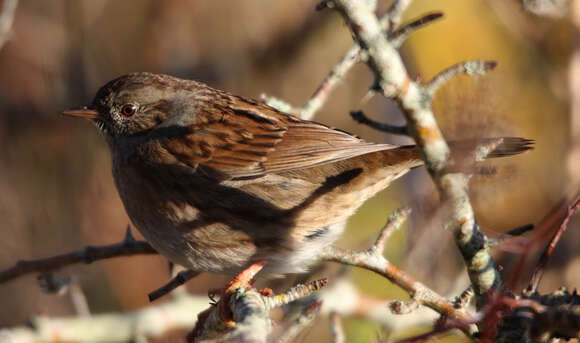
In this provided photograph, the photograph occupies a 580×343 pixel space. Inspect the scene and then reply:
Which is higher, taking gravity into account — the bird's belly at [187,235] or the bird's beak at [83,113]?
the bird's beak at [83,113]

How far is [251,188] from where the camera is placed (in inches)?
115

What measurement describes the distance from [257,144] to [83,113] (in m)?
0.92

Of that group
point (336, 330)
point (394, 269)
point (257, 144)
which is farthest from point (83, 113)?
point (394, 269)

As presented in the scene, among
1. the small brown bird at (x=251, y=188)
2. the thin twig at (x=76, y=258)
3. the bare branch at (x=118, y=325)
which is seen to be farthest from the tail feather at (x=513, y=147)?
the bare branch at (x=118, y=325)

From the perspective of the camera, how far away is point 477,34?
5.37 metres

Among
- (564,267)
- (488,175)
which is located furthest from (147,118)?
(564,267)

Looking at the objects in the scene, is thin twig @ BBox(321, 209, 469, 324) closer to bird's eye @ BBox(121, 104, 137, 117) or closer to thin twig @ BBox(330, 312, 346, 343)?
thin twig @ BBox(330, 312, 346, 343)

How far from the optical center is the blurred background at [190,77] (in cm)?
457

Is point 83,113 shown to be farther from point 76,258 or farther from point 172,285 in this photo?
point 172,285

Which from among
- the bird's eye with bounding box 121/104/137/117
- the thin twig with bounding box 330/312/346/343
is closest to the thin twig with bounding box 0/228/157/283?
the bird's eye with bounding box 121/104/137/117

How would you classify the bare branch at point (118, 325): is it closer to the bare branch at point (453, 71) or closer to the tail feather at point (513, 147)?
the tail feather at point (513, 147)

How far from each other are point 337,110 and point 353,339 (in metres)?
3.34

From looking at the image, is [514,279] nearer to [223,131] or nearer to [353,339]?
[223,131]

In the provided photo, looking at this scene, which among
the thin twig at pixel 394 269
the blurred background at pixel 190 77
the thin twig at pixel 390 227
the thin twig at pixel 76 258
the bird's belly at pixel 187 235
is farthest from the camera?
the blurred background at pixel 190 77
